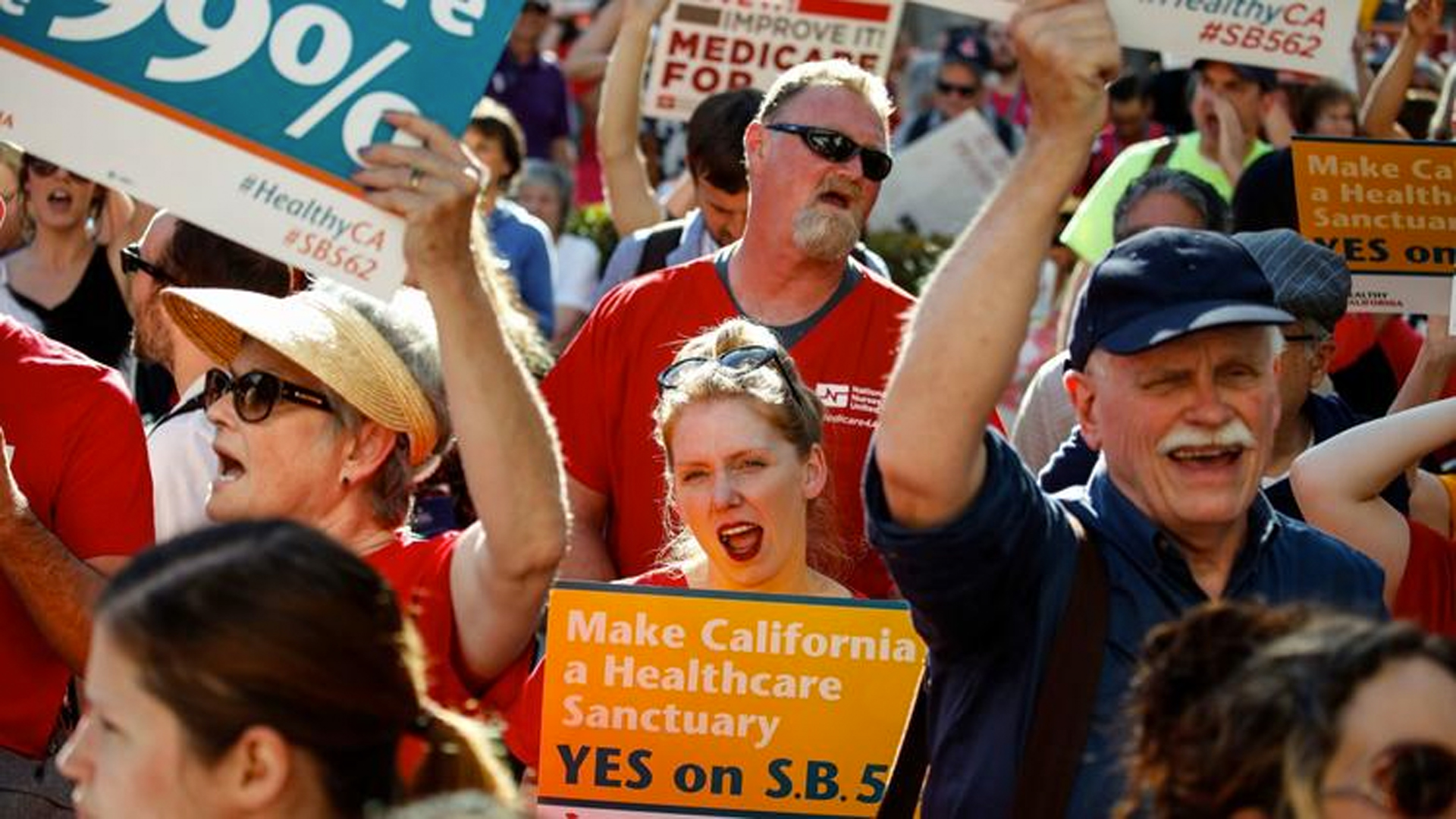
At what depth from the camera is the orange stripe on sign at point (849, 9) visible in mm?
8586

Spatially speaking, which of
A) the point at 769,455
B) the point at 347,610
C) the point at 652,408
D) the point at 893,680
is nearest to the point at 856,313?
the point at 652,408

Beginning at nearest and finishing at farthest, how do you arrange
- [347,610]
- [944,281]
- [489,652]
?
[347,610]
[944,281]
[489,652]

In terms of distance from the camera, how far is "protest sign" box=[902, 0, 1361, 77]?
4.99 metres

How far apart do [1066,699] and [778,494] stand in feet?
5.30

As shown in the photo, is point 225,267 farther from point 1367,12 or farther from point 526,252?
point 1367,12

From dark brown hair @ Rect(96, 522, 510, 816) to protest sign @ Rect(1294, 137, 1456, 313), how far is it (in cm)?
371

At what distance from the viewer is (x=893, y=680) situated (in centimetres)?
448

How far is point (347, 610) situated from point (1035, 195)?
3.65ft

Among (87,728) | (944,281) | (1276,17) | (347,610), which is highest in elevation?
(1276,17)

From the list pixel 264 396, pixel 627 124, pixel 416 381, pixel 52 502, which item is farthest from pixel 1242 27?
pixel 627 124

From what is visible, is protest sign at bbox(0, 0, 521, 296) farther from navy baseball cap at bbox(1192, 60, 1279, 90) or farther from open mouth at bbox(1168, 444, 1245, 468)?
navy baseball cap at bbox(1192, 60, 1279, 90)

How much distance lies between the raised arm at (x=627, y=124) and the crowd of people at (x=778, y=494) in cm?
69

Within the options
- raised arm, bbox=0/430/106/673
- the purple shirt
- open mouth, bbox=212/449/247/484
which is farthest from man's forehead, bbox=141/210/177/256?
the purple shirt

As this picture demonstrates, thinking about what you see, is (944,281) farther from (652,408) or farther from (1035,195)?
(652,408)
